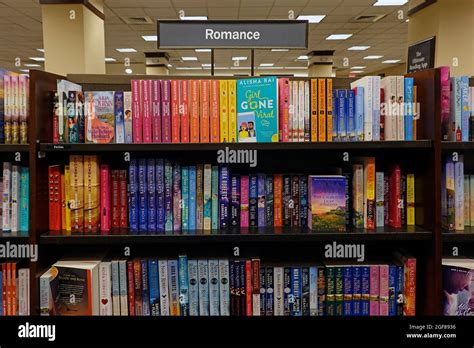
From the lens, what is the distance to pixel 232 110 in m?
1.92

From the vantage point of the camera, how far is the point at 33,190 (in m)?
1.85

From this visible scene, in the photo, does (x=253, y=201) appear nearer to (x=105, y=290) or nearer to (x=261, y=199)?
(x=261, y=199)

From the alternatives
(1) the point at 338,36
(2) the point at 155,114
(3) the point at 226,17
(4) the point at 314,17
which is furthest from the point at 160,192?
(1) the point at 338,36

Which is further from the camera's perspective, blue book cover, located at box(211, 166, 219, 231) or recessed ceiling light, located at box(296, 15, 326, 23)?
recessed ceiling light, located at box(296, 15, 326, 23)

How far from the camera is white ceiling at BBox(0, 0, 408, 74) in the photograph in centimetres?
724

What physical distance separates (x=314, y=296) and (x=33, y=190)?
1.38 metres

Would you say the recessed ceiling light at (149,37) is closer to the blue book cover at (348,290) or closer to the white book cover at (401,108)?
the white book cover at (401,108)

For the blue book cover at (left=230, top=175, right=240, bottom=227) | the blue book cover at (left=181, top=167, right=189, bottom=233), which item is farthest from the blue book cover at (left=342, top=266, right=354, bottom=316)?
the blue book cover at (left=181, top=167, right=189, bottom=233)

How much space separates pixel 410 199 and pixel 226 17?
7.21 metres

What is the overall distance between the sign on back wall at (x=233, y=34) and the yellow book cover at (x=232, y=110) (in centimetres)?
32

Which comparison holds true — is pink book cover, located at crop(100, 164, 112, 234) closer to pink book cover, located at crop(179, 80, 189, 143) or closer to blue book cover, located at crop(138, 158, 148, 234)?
blue book cover, located at crop(138, 158, 148, 234)

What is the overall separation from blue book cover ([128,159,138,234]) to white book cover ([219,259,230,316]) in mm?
445

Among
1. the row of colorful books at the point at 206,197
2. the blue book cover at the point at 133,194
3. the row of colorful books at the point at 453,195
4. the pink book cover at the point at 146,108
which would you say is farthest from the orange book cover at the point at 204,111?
the row of colorful books at the point at 453,195

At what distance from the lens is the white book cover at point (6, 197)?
192 cm
